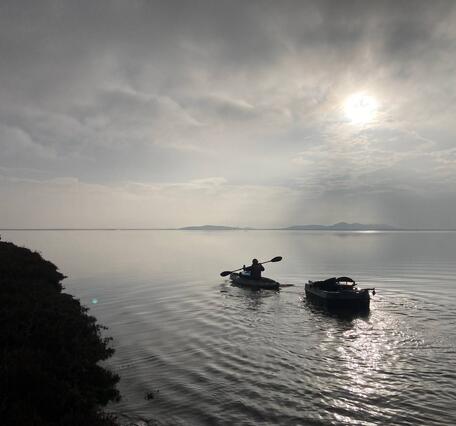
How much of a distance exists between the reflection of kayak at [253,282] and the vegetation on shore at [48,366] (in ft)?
64.0

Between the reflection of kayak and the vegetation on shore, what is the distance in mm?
19500

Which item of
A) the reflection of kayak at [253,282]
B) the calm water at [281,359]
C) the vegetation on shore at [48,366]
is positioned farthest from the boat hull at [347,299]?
the vegetation on shore at [48,366]

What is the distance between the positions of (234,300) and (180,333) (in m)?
11.7

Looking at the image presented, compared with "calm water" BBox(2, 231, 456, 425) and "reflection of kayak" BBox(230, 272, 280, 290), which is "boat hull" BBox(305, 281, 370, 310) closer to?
"calm water" BBox(2, 231, 456, 425)

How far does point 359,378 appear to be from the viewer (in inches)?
577

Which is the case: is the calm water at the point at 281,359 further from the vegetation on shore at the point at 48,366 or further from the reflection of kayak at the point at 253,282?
the reflection of kayak at the point at 253,282

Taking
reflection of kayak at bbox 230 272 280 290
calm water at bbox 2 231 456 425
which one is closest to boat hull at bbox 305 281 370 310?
calm water at bbox 2 231 456 425

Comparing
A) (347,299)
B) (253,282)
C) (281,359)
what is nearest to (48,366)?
(281,359)

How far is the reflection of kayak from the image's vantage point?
123 feet

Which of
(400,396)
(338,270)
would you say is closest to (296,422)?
(400,396)

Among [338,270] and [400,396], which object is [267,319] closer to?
[400,396]

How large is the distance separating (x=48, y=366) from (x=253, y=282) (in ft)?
91.4

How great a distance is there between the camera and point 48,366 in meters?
12.9

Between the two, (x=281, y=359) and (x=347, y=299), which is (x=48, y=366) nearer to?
(x=281, y=359)
